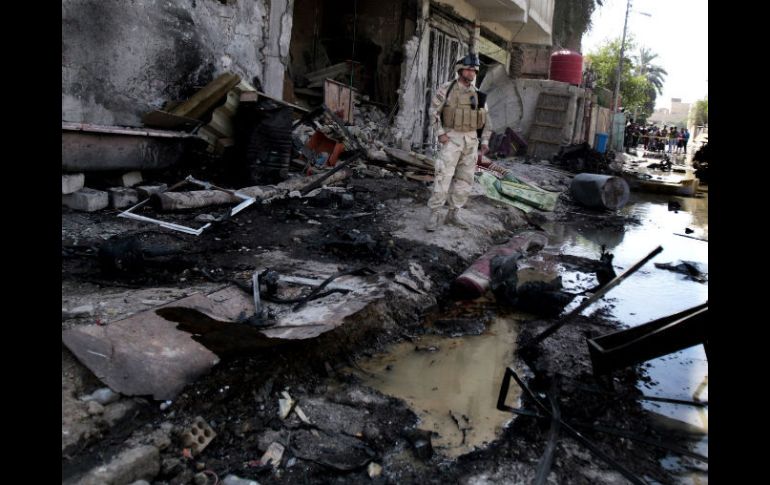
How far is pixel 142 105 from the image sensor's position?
253 inches

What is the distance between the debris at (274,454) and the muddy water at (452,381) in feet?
2.46

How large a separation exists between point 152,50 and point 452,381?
5432mm

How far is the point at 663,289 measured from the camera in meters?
5.64

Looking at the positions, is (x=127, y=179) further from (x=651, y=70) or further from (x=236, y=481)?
(x=651, y=70)

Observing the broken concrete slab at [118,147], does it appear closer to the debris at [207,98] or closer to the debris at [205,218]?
the debris at [207,98]

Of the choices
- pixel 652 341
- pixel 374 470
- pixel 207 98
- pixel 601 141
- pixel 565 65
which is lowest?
pixel 374 470

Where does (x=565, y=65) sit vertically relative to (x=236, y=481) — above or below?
above

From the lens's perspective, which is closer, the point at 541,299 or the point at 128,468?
the point at 128,468

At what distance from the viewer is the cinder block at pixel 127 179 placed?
5711 millimetres

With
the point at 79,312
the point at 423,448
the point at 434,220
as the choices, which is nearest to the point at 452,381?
the point at 423,448

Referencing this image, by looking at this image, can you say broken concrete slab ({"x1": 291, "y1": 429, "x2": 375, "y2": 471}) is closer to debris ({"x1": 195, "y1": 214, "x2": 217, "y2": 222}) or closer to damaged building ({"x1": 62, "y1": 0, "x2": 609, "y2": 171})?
debris ({"x1": 195, "y1": 214, "x2": 217, "y2": 222})

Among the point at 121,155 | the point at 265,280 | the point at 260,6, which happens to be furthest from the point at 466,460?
the point at 260,6
